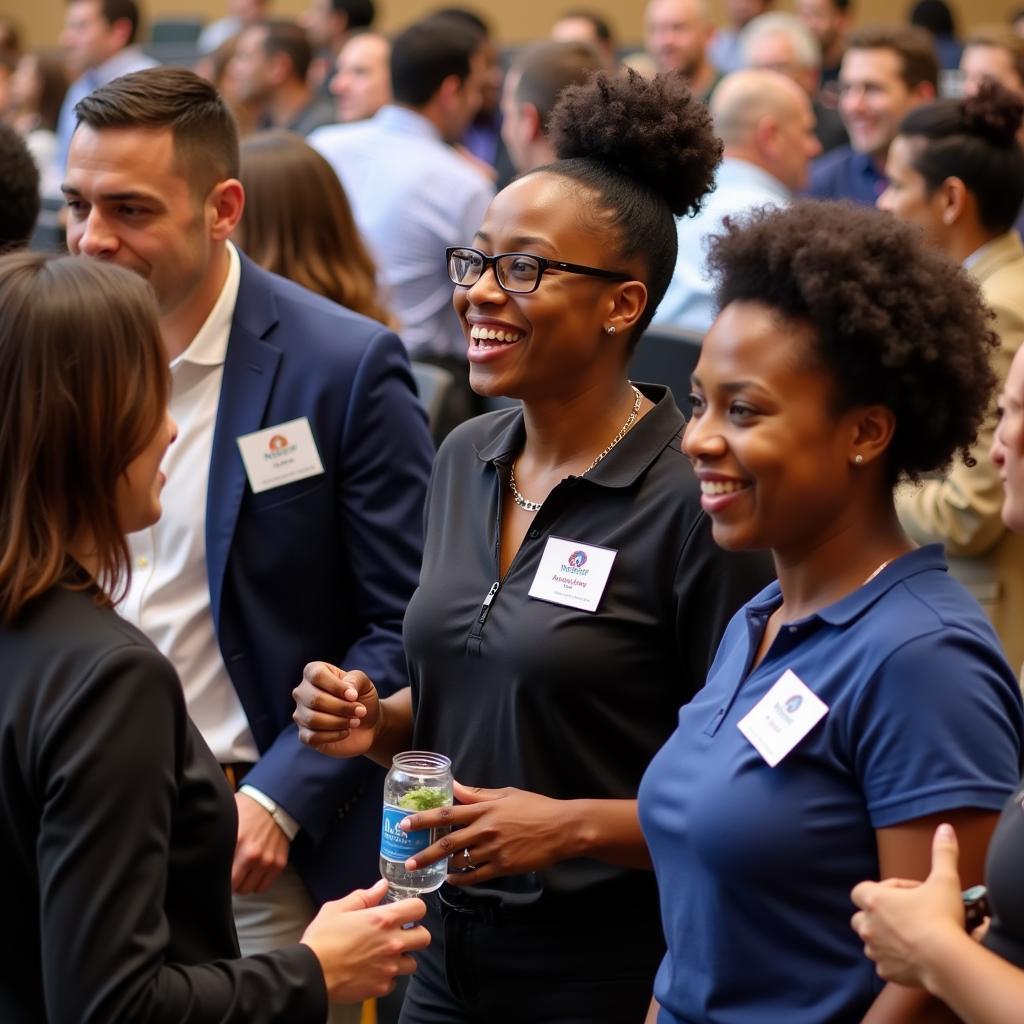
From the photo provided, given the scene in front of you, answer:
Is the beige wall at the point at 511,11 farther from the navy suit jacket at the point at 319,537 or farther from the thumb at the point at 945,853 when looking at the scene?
the thumb at the point at 945,853

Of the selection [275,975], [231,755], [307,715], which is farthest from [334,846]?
[275,975]

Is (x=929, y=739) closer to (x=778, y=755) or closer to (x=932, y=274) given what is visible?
(x=778, y=755)

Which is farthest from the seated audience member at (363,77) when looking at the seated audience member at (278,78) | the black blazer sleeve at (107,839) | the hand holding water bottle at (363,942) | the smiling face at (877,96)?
the black blazer sleeve at (107,839)

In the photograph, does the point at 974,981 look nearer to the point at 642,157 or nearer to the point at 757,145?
the point at 642,157

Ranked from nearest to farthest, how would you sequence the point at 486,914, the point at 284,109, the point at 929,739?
the point at 929,739 → the point at 486,914 → the point at 284,109

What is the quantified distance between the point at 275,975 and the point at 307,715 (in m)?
0.48

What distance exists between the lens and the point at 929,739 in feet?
4.60

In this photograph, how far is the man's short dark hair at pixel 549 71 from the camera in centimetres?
509

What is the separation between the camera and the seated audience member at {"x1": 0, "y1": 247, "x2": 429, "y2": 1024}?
4.41ft

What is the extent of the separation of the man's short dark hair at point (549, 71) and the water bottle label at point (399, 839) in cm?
368

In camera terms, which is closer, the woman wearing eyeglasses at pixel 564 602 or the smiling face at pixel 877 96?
the woman wearing eyeglasses at pixel 564 602

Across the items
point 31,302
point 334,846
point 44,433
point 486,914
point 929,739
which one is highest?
point 31,302

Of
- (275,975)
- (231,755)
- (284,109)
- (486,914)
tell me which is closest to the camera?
(275,975)

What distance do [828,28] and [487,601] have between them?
878 cm
